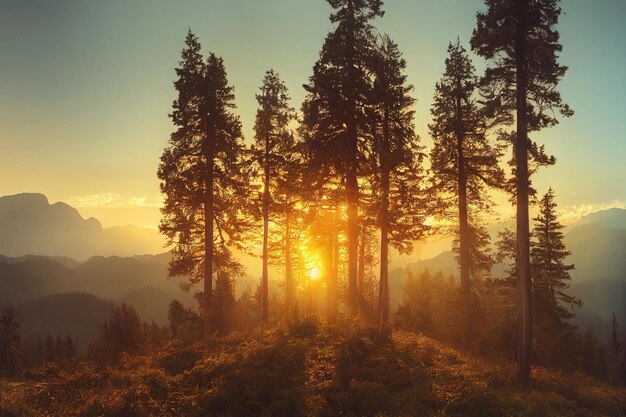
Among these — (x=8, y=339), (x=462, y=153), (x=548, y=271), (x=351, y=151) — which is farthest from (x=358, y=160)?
(x=8, y=339)

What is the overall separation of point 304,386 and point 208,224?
1310cm

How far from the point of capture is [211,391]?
10.3 metres

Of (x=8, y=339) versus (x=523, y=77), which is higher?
(x=523, y=77)

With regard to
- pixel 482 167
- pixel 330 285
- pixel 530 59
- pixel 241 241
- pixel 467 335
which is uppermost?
pixel 530 59

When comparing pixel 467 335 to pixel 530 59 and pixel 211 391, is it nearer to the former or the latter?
pixel 530 59

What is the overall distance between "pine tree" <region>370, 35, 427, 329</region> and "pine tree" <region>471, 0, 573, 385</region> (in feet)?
16.5

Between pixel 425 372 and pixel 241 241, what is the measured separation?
1507cm

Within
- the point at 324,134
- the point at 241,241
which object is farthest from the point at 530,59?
the point at 241,241

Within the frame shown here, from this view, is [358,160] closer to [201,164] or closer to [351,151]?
[351,151]

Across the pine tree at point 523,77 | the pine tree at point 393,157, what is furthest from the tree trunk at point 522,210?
the pine tree at point 393,157

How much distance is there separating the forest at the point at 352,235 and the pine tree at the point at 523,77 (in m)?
0.05

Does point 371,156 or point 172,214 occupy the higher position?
point 371,156

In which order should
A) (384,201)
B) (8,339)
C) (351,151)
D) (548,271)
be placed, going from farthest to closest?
(8,339) → (548,271) → (384,201) → (351,151)

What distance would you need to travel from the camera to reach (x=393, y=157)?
771 inches
